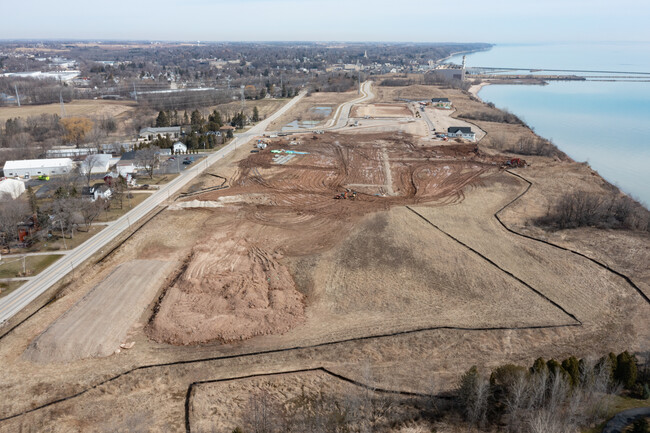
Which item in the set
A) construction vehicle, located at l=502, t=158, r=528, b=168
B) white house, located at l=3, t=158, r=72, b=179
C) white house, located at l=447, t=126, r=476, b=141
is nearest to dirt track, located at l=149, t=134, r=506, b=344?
construction vehicle, located at l=502, t=158, r=528, b=168

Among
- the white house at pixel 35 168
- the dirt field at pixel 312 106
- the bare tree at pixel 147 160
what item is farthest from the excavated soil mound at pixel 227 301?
the dirt field at pixel 312 106

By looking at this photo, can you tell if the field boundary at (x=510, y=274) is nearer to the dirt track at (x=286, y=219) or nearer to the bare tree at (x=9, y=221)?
the dirt track at (x=286, y=219)

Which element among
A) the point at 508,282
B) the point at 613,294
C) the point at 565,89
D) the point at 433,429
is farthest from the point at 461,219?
the point at 565,89

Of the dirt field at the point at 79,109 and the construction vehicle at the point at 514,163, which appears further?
the dirt field at the point at 79,109

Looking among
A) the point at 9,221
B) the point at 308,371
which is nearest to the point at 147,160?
the point at 9,221

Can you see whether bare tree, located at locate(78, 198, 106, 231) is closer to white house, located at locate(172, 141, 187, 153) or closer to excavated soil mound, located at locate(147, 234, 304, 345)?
excavated soil mound, located at locate(147, 234, 304, 345)
